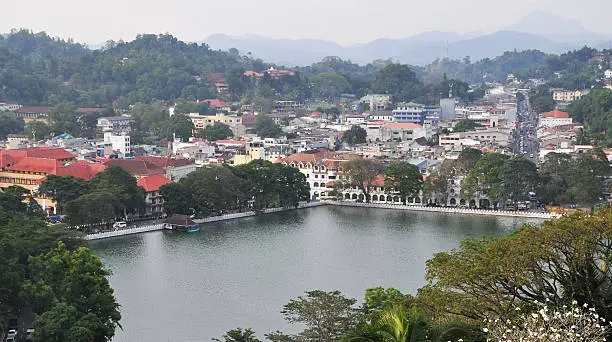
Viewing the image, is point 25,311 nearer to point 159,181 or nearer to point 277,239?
point 277,239

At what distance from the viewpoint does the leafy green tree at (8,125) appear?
3559 centimetres

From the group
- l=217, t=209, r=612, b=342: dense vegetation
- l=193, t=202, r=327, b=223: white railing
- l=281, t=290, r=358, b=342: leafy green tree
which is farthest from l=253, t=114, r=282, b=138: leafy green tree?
l=217, t=209, r=612, b=342: dense vegetation

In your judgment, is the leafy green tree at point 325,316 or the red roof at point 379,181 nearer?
the leafy green tree at point 325,316

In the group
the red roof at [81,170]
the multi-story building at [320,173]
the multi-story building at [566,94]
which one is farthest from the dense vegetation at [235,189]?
the multi-story building at [566,94]

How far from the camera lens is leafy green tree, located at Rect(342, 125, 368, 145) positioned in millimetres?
33906

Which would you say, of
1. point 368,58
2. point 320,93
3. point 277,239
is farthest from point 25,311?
point 368,58

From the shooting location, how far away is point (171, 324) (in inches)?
508

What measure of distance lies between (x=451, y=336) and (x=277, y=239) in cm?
1234

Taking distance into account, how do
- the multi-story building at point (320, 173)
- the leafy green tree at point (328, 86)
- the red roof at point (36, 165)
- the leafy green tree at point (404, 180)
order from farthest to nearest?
1. the leafy green tree at point (328, 86)
2. the multi-story building at point (320, 173)
3. the leafy green tree at point (404, 180)
4. the red roof at point (36, 165)

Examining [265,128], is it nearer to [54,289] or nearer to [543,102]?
[543,102]

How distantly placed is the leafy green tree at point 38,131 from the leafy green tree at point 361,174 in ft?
49.4

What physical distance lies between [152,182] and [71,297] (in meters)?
10.9

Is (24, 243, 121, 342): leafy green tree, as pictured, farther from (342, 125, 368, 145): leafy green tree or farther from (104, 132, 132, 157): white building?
(342, 125, 368, 145): leafy green tree

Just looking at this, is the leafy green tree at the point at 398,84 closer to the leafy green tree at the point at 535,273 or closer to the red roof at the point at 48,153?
the red roof at the point at 48,153
